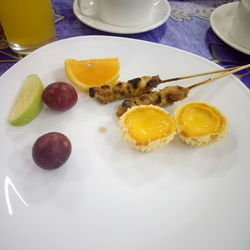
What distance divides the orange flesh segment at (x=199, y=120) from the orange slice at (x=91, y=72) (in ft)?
1.07

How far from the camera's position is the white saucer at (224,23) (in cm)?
136

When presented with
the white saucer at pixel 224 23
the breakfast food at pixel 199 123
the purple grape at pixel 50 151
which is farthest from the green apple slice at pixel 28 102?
the white saucer at pixel 224 23

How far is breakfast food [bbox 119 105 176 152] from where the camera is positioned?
91 centimetres

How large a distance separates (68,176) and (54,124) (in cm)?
21

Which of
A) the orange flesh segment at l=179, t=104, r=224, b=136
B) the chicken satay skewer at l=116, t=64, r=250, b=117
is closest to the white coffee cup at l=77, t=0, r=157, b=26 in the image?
the chicken satay skewer at l=116, t=64, r=250, b=117

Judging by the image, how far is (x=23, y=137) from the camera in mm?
910

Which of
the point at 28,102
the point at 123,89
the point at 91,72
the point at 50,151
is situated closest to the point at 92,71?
the point at 91,72

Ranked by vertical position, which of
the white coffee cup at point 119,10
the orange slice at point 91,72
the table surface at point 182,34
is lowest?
the table surface at point 182,34

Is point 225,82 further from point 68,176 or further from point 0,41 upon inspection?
point 0,41

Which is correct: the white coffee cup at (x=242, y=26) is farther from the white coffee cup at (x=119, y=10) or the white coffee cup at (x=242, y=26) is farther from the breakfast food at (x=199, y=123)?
the breakfast food at (x=199, y=123)

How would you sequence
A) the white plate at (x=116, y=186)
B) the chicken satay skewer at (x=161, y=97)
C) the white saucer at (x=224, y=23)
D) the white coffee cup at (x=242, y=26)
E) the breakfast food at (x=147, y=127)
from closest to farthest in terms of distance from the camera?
the white plate at (x=116, y=186) < the breakfast food at (x=147, y=127) < the chicken satay skewer at (x=161, y=97) < the white coffee cup at (x=242, y=26) < the white saucer at (x=224, y=23)

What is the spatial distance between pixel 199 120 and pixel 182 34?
71 centimetres

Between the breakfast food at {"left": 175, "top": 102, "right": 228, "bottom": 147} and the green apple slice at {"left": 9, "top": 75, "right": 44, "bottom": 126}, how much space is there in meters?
0.50

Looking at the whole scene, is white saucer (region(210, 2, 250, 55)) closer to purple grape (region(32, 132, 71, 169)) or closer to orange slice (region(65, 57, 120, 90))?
orange slice (region(65, 57, 120, 90))
